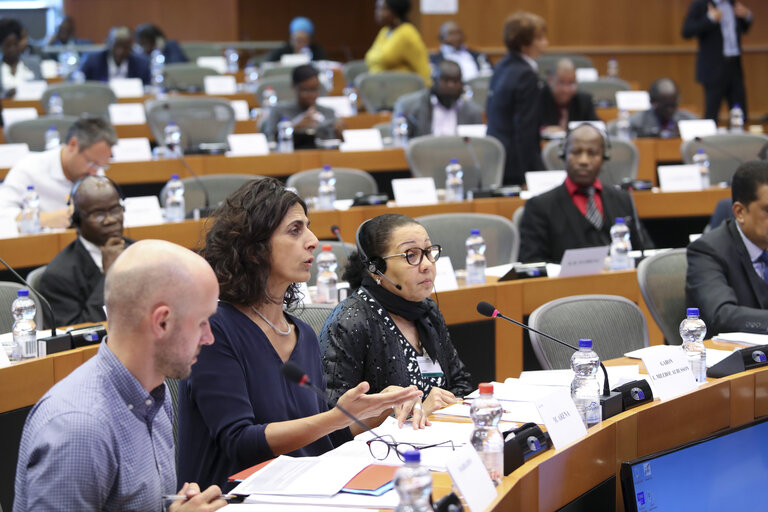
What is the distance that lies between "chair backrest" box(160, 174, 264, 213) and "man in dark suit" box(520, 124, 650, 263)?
1458 mm

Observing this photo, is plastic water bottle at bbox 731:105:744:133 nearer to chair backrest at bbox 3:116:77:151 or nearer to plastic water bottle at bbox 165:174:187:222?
plastic water bottle at bbox 165:174:187:222

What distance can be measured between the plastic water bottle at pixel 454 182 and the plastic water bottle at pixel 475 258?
1090 mm

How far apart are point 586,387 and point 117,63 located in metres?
8.06

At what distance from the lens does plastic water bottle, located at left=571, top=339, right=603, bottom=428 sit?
86.0 inches

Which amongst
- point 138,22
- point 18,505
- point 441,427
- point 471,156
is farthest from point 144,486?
point 138,22

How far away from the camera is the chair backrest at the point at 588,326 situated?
3.13 meters

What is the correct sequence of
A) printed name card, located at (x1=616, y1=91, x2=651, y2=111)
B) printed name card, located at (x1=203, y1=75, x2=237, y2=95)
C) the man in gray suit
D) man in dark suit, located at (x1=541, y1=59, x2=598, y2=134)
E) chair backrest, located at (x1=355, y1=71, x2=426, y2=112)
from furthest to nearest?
1. printed name card, located at (x1=203, y1=75, x2=237, y2=95)
2. printed name card, located at (x1=616, y1=91, x2=651, y2=111)
3. chair backrest, located at (x1=355, y1=71, x2=426, y2=112)
4. man in dark suit, located at (x1=541, y1=59, x2=598, y2=134)
5. the man in gray suit

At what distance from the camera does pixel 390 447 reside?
82.2 inches

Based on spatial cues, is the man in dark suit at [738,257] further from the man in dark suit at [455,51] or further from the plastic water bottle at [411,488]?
the man in dark suit at [455,51]

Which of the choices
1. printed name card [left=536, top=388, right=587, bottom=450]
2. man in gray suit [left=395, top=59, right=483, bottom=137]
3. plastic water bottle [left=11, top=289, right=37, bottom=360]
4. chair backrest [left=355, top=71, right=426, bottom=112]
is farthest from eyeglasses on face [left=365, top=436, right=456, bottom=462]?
chair backrest [left=355, top=71, right=426, bottom=112]

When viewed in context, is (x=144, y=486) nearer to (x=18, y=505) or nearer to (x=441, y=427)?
(x=18, y=505)

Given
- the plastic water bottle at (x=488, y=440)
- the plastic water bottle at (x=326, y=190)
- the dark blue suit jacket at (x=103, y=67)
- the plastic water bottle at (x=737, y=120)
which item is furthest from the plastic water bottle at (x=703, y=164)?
the dark blue suit jacket at (x=103, y=67)

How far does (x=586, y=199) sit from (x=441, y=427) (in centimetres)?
268

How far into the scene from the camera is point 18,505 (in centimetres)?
160
